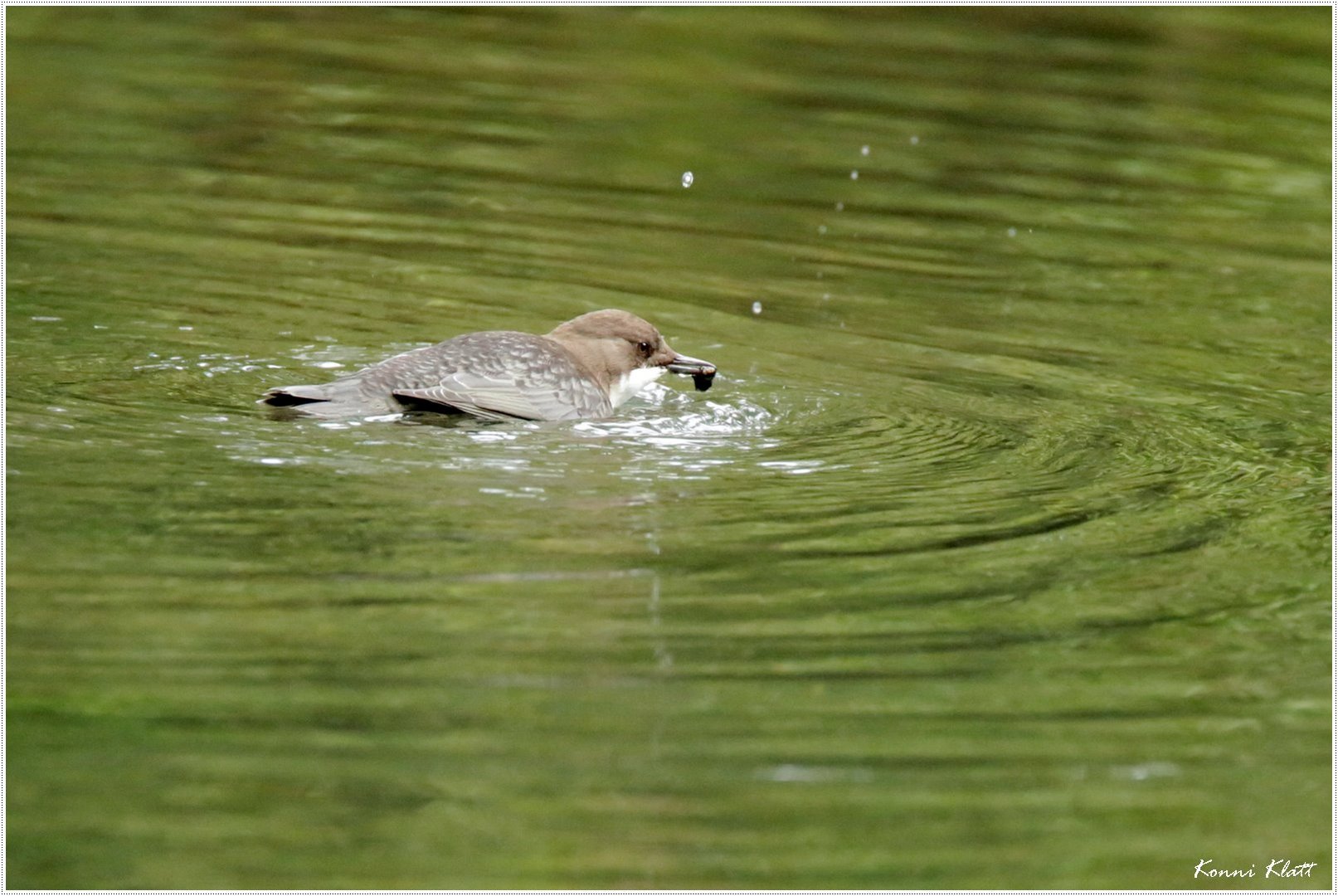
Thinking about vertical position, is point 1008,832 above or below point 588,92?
below

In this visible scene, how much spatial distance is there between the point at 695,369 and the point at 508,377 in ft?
3.28

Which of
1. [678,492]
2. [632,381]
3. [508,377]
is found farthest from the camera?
[632,381]

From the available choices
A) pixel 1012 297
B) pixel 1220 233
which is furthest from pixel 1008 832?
pixel 1220 233

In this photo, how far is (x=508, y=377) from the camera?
8359 millimetres

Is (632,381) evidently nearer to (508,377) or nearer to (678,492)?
(508,377)

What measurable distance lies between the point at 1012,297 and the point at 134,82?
21.6 ft

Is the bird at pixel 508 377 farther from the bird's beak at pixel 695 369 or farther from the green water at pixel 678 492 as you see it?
the green water at pixel 678 492

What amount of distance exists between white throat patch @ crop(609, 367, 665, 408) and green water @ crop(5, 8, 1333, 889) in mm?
183

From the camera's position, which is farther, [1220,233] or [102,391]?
[1220,233]

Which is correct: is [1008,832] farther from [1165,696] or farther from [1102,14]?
[1102,14]

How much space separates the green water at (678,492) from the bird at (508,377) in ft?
0.42

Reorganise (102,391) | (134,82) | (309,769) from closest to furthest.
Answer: (309,769)
(102,391)
(134,82)

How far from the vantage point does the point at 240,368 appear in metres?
8.91

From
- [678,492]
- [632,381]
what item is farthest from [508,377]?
[678,492]
